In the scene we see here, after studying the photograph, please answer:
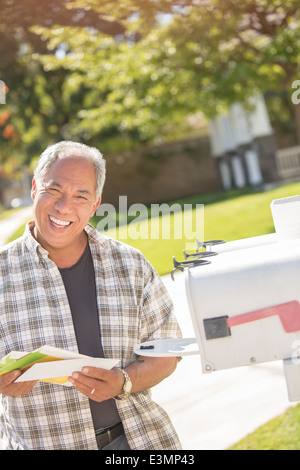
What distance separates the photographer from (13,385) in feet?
5.65

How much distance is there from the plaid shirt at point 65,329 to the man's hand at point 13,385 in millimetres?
145

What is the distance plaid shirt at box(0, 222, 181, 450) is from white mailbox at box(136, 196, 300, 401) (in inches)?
21.7

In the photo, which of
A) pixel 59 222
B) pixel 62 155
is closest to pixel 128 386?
pixel 59 222

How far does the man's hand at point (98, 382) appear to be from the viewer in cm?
166

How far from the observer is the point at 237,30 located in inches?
325

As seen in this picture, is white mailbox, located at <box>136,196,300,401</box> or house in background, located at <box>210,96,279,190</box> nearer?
white mailbox, located at <box>136,196,300,401</box>

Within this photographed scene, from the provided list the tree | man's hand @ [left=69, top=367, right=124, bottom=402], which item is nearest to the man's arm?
man's hand @ [left=69, top=367, right=124, bottom=402]

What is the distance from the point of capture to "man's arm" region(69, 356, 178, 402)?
1669 millimetres

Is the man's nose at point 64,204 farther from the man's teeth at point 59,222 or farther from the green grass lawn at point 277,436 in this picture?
the green grass lawn at point 277,436

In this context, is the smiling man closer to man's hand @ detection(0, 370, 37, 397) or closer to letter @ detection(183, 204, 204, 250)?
man's hand @ detection(0, 370, 37, 397)

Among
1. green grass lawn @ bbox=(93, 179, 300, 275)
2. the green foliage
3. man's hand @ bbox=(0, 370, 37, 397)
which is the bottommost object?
man's hand @ bbox=(0, 370, 37, 397)

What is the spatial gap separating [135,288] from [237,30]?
6958 millimetres

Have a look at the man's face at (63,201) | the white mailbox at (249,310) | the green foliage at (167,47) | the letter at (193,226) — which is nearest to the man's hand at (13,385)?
the man's face at (63,201)
